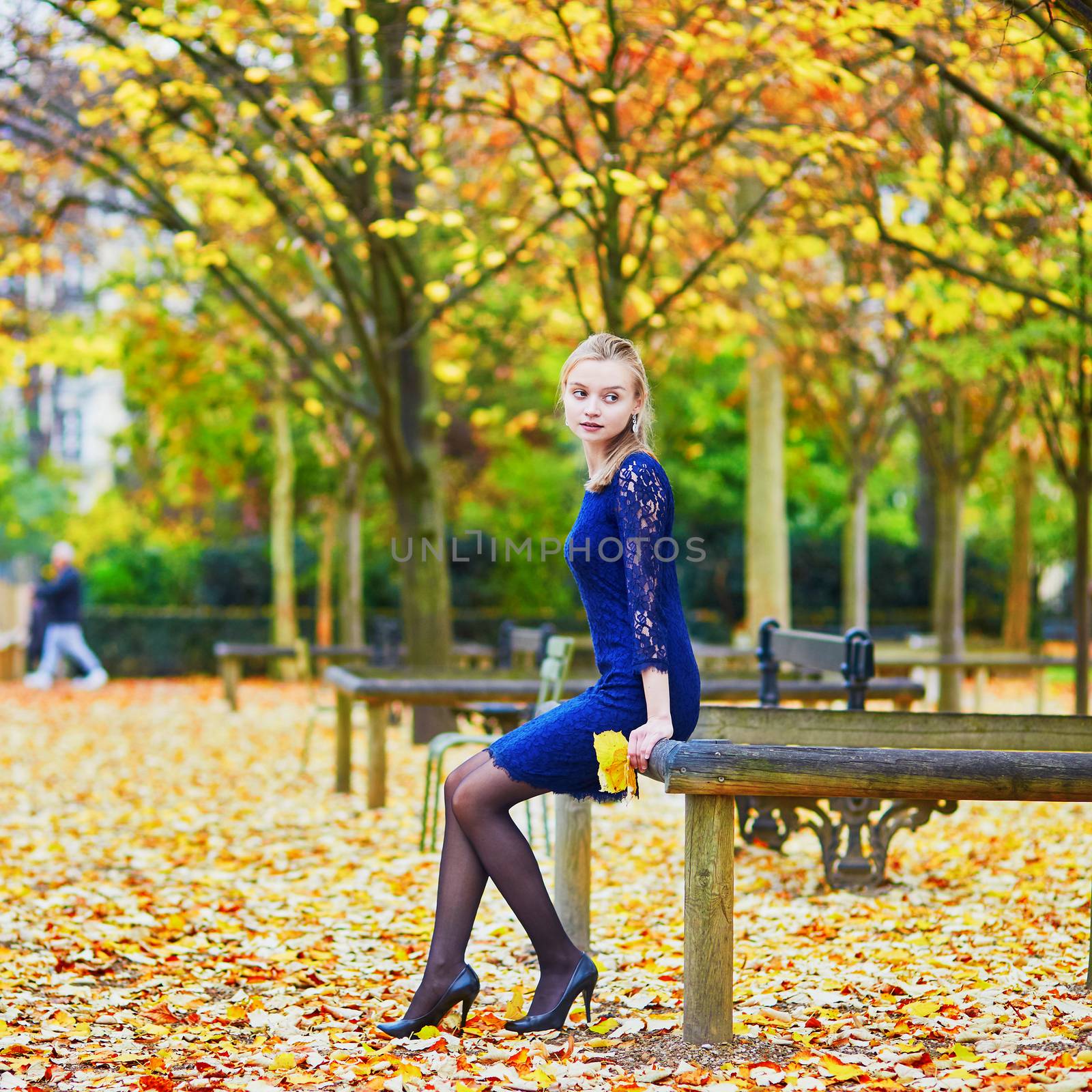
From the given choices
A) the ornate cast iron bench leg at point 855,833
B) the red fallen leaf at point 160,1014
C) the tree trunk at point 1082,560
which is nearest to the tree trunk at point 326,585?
the tree trunk at point 1082,560

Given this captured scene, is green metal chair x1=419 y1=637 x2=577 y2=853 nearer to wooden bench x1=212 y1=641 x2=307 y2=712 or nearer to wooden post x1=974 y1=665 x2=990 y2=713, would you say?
wooden post x1=974 y1=665 x2=990 y2=713

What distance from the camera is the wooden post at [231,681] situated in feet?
52.1

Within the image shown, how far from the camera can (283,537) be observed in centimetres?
1970

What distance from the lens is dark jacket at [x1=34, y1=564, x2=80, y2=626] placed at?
711 inches

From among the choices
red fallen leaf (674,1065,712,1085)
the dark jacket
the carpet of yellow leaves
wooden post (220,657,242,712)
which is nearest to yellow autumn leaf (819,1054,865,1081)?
the carpet of yellow leaves

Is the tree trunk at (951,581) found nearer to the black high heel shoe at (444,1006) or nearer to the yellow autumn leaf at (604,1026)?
the yellow autumn leaf at (604,1026)

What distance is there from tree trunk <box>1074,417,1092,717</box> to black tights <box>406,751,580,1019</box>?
22.9 ft

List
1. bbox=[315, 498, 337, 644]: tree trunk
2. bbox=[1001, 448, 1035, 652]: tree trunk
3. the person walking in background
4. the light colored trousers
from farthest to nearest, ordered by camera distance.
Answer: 1. bbox=[1001, 448, 1035, 652]: tree trunk
2. bbox=[315, 498, 337, 644]: tree trunk
3. the light colored trousers
4. the person walking in background

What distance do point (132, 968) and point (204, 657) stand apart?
16.6 m

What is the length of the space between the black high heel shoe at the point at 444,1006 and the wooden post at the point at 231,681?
39.7 feet

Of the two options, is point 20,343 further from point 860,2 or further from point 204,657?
point 860,2

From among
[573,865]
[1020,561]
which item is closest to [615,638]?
[573,865]

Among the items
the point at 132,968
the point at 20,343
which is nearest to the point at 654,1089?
the point at 132,968

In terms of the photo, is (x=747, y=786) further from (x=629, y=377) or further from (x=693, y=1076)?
(x=629, y=377)
